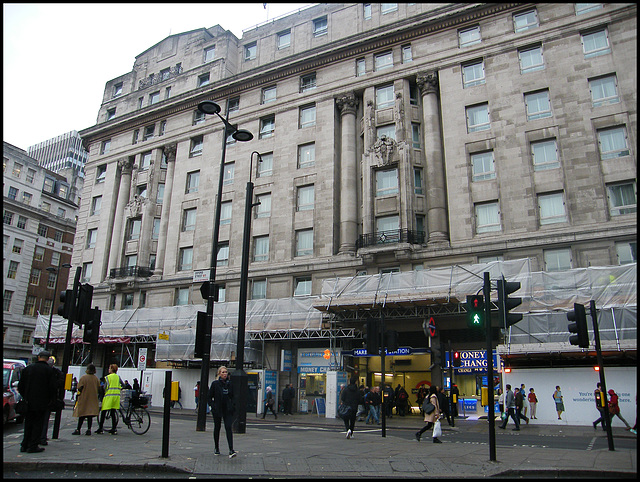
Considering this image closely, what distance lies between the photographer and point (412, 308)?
26.0 m

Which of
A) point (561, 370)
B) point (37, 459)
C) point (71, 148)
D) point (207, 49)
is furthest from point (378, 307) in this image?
point (71, 148)

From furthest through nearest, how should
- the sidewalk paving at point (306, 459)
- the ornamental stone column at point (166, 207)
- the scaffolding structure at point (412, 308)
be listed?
the ornamental stone column at point (166, 207)
the scaffolding structure at point (412, 308)
the sidewalk paving at point (306, 459)

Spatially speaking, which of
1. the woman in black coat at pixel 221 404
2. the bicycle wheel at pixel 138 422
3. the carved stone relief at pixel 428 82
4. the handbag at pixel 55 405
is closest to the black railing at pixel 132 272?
the carved stone relief at pixel 428 82

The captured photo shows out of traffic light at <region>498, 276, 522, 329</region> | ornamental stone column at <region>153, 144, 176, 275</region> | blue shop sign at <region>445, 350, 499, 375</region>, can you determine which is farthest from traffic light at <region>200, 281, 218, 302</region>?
ornamental stone column at <region>153, 144, 176, 275</region>

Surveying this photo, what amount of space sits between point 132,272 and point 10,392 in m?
25.5

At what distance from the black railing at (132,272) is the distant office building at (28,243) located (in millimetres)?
18162

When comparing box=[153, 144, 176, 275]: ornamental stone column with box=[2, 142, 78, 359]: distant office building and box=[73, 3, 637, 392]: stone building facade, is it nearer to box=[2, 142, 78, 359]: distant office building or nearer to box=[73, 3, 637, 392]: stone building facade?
box=[73, 3, 637, 392]: stone building facade

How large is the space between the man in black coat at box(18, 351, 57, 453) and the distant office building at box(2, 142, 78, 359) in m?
48.9

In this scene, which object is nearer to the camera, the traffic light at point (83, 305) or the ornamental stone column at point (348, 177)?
the traffic light at point (83, 305)

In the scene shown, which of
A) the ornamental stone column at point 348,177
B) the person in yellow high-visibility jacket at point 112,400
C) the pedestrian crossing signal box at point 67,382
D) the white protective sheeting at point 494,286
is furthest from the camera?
the ornamental stone column at point 348,177

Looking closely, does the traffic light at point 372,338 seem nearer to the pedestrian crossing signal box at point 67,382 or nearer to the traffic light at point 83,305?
the traffic light at point 83,305

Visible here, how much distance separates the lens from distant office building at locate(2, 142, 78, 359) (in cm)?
5541

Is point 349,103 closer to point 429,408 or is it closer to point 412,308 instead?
point 412,308

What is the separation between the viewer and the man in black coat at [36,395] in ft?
29.3
